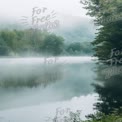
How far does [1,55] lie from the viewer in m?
59.6

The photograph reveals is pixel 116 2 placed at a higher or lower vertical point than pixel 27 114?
higher

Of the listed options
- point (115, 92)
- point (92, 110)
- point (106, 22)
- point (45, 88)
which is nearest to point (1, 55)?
point (106, 22)

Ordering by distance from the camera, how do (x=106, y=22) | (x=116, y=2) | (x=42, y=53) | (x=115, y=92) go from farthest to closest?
1. (x=42, y=53)
2. (x=106, y=22)
3. (x=116, y=2)
4. (x=115, y=92)

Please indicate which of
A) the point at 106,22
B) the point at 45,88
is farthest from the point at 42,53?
the point at 45,88

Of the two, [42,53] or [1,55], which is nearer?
[42,53]

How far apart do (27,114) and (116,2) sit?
58.4ft

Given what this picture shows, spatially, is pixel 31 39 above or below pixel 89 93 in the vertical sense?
above

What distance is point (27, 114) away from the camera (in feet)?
52.2

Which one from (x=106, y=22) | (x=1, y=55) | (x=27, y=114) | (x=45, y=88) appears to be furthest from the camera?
(x=1, y=55)

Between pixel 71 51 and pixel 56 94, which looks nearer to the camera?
pixel 56 94

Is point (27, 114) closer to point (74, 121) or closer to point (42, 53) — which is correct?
point (74, 121)

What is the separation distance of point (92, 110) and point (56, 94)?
624 cm

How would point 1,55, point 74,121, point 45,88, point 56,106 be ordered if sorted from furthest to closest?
point 1,55
point 45,88
point 56,106
point 74,121

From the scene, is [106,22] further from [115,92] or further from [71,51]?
[71,51]
